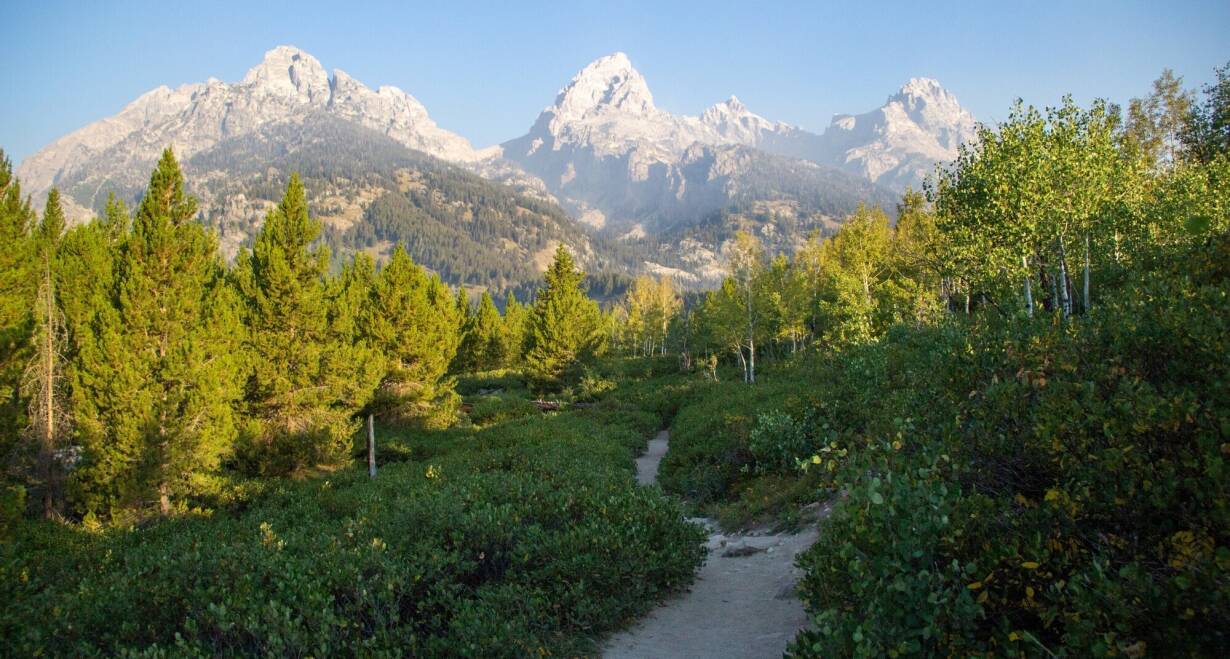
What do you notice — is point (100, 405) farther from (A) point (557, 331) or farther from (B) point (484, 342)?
(B) point (484, 342)

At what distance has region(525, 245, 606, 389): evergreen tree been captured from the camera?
45.3 m

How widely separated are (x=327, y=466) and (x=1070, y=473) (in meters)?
26.5

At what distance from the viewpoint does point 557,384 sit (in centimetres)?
4616

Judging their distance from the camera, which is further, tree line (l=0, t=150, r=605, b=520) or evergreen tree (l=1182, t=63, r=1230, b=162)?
evergreen tree (l=1182, t=63, r=1230, b=162)

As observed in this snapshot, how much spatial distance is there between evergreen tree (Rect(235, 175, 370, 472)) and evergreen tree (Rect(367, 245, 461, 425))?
5.78 meters

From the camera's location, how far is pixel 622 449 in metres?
25.3

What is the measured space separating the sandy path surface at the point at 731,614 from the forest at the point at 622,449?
0.45 m

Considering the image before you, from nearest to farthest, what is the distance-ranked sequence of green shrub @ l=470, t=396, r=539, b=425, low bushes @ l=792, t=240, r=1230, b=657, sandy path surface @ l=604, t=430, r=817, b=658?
low bushes @ l=792, t=240, r=1230, b=657
sandy path surface @ l=604, t=430, r=817, b=658
green shrub @ l=470, t=396, r=539, b=425

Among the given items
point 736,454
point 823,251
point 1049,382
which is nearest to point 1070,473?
point 1049,382

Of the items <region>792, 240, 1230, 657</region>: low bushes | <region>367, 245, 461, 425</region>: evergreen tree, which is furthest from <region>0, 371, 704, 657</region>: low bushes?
<region>367, 245, 461, 425</region>: evergreen tree

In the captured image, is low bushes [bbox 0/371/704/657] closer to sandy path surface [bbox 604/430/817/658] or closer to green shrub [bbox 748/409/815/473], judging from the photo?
sandy path surface [bbox 604/430/817/658]

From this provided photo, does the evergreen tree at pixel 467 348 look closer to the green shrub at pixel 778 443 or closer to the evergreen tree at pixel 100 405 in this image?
the evergreen tree at pixel 100 405

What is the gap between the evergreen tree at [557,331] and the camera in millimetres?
45281

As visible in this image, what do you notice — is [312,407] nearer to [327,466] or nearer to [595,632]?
[327,466]
